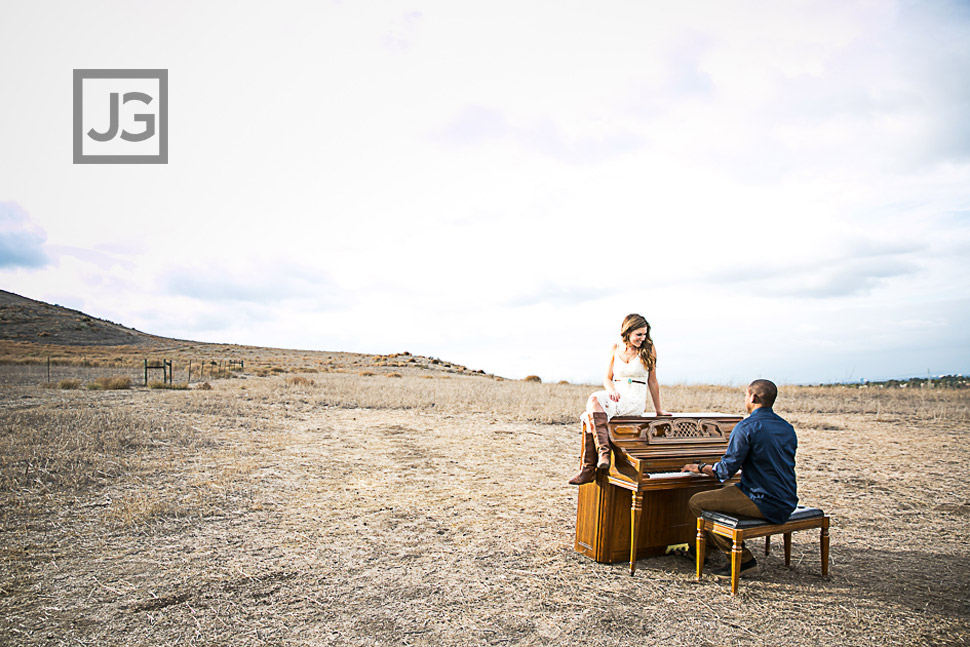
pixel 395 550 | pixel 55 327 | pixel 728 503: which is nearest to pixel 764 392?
pixel 728 503

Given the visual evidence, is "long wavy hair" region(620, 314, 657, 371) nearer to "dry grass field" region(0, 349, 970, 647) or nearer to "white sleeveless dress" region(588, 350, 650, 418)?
"white sleeveless dress" region(588, 350, 650, 418)

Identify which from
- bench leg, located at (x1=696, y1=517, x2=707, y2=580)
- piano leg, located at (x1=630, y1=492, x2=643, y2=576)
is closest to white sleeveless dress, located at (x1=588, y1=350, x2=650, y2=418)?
piano leg, located at (x1=630, y1=492, x2=643, y2=576)

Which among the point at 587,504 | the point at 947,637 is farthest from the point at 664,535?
the point at 947,637

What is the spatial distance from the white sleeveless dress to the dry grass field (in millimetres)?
1500

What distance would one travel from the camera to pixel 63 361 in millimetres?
38562

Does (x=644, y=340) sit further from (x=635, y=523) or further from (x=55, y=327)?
(x=55, y=327)

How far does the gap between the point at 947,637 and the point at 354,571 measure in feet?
15.4

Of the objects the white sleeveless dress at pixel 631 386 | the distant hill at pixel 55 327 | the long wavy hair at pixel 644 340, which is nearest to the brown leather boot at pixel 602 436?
the white sleeveless dress at pixel 631 386

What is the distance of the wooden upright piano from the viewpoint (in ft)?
17.1

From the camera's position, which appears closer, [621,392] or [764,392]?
[764,392]

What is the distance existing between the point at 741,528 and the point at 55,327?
8146cm

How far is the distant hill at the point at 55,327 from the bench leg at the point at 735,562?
2885 inches

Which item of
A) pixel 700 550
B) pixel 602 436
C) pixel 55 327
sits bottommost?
pixel 700 550

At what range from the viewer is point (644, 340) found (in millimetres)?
5641
